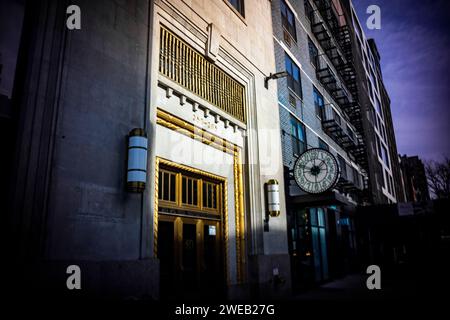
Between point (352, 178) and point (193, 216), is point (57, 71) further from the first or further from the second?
point (352, 178)

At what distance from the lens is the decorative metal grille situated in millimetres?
8648

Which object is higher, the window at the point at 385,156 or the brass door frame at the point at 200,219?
the window at the point at 385,156

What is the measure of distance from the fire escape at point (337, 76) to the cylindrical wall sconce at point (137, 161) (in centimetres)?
1635

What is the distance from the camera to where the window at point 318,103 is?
2045 cm

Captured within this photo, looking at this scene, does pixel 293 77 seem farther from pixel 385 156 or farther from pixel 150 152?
pixel 385 156

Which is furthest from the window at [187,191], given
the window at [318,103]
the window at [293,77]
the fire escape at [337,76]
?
the fire escape at [337,76]

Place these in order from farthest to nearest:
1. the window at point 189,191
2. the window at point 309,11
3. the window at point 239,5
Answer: the window at point 309,11, the window at point 239,5, the window at point 189,191

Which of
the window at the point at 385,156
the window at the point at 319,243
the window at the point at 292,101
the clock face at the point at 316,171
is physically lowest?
the window at the point at 319,243

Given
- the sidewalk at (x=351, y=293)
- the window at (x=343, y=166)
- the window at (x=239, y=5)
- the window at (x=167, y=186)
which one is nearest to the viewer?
the window at (x=167, y=186)

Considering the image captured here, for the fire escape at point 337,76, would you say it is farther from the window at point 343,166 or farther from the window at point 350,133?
the window at point 343,166

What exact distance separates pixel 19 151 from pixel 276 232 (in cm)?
869

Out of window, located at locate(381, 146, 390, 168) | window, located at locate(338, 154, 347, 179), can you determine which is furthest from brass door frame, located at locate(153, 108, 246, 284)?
window, located at locate(381, 146, 390, 168)

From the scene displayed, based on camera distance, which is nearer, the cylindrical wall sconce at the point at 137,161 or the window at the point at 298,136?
the cylindrical wall sconce at the point at 137,161

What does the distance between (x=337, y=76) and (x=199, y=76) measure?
19.5 metres
